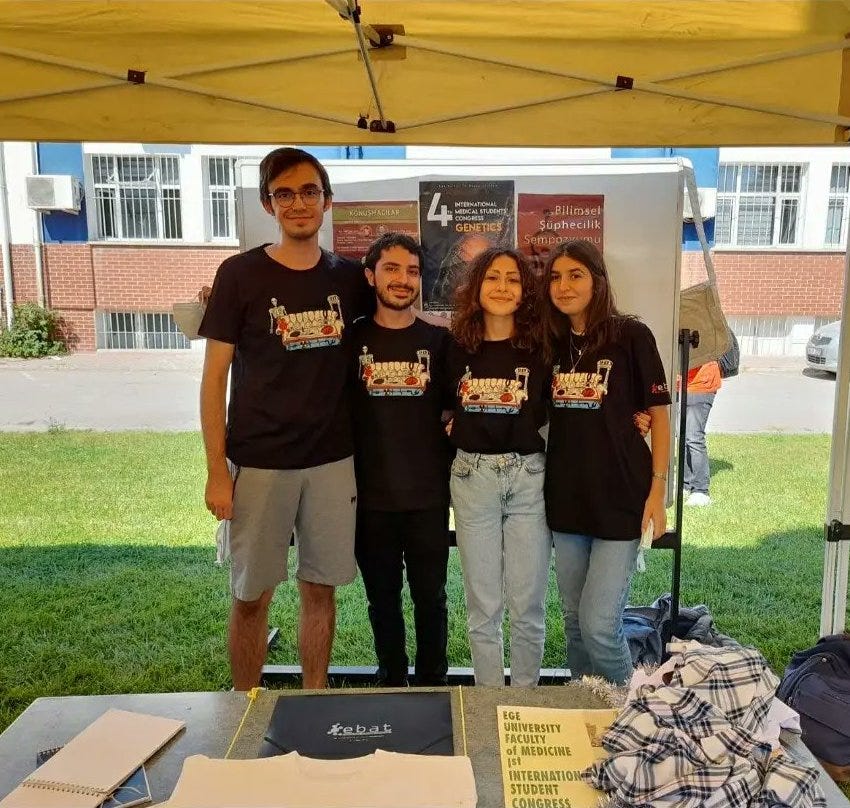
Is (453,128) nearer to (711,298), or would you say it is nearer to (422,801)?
(711,298)

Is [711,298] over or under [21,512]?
over

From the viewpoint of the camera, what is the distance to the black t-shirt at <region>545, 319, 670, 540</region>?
7.29 feet

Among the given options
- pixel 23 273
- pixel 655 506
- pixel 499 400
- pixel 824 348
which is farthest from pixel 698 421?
pixel 23 273

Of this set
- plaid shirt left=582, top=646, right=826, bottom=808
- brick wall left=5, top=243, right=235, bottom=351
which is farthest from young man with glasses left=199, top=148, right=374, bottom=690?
brick wall left=5, top=243, right=235, bottom=351

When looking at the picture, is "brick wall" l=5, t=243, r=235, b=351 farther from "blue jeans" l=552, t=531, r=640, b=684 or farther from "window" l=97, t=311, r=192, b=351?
"blue jeans" l=552, t=531, r=640, b=684

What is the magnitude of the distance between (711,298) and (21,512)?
549cm

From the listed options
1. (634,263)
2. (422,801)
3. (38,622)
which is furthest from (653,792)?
(38,622)

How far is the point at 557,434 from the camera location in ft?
7.45

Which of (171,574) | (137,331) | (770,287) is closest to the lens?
(171,574)

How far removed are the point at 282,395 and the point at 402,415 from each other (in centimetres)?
39

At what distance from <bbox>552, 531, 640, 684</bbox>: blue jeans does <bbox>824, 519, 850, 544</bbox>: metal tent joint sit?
982mm

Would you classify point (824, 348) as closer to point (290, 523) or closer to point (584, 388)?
point (584, 388)

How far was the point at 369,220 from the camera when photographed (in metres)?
2.84

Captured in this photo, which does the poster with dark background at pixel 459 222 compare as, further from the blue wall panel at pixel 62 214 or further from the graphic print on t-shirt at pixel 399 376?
the blue wall panel at pixel 62 214
